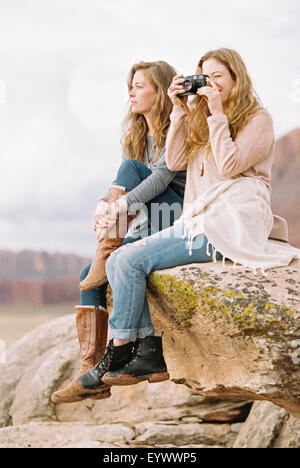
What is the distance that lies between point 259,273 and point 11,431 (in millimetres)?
3235

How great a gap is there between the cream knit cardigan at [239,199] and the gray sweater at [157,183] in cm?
25

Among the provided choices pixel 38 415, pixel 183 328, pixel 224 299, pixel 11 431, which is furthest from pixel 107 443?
pixel 224 299

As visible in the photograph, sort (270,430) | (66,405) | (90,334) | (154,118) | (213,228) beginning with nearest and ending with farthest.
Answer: (213,228) < (90,334) < (154,118) < (270,430) < (66,405)

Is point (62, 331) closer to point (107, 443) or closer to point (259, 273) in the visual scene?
point (107, 443)

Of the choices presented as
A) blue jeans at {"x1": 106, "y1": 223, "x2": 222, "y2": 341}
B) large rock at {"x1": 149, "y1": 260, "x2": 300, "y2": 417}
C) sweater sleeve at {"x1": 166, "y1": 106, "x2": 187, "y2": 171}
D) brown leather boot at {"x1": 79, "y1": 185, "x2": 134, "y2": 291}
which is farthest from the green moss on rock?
sweater sleeve at {"x1": 166, "y1": 106, "x2": 187, "y2": 171}

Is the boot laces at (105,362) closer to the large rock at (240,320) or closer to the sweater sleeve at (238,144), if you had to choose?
the large rock at (240,320)

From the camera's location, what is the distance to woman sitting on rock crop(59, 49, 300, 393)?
10.6ft

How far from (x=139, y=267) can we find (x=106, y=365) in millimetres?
630

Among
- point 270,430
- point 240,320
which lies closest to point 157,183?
point 240,320

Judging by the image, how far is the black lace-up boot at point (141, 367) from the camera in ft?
10.8

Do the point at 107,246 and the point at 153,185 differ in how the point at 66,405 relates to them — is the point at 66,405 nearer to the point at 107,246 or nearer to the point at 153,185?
the point at 107,246

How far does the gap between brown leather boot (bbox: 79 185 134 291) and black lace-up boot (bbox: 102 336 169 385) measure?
1.67 ft

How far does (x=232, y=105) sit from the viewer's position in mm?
3457

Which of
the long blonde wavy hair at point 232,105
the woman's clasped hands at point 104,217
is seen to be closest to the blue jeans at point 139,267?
the woman's clasped hands at point 104,217
